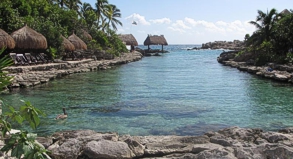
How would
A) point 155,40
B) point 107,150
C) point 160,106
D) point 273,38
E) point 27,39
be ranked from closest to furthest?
point 107,150 < point 160,106 < point 27,39 < point 273,38 < point 155,40

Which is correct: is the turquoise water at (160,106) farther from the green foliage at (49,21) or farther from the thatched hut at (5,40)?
the green foliage at (49,21)

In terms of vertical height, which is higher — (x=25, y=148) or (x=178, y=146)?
(x=25, y=148)

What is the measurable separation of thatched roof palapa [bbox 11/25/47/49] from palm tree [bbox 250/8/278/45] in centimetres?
1862

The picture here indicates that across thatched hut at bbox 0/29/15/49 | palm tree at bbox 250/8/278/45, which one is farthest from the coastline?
palm tree at bbox 250/8/278/45

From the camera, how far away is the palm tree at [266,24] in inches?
1041

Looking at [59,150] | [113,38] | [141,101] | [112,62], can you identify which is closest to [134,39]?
[113,38]

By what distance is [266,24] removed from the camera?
2678 centimetres

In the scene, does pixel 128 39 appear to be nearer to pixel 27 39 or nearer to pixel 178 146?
pixel 27 39

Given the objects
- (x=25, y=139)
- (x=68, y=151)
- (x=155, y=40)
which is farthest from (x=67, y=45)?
(x=155, y=40)

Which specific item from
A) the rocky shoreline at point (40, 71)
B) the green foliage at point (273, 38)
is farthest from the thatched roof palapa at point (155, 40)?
the rocky shoreline at point (40, 71)

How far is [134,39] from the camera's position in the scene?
2015 inches

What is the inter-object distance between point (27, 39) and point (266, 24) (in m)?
19.9

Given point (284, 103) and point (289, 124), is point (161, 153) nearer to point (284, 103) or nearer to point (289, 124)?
point (289, 124)

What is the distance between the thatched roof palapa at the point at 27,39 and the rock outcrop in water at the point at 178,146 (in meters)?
14.1
